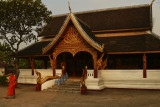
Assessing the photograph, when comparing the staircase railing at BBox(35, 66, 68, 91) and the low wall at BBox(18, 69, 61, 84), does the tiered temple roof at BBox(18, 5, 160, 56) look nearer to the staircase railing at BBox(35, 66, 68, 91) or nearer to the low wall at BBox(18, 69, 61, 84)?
the low wall at BBox(18, 69, 61, 84)

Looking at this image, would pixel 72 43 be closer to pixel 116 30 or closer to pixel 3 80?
pixel 116 30

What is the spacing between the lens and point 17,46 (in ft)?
51.1

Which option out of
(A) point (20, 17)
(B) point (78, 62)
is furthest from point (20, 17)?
(B) point (78, 62)

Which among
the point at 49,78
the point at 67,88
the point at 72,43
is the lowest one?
the point at 67,88

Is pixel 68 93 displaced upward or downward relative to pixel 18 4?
downward

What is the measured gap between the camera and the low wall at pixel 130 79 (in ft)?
45.2

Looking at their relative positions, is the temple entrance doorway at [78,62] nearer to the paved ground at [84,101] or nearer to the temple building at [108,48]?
the temple building at [108,48]

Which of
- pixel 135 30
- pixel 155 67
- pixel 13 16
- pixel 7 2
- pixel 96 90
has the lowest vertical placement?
pixel 96 90

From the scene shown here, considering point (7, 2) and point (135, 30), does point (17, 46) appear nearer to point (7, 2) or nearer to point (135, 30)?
point (7, 2)

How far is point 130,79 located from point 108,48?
10.1 ft

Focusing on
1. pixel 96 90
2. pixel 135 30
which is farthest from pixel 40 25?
Answer: pixel 135 30

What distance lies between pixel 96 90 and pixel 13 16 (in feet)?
30.3

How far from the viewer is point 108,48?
49.8ft

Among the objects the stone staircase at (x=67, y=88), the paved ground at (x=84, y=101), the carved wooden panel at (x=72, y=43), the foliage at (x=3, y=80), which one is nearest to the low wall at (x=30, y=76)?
the foliage at (x=3, y=80)
